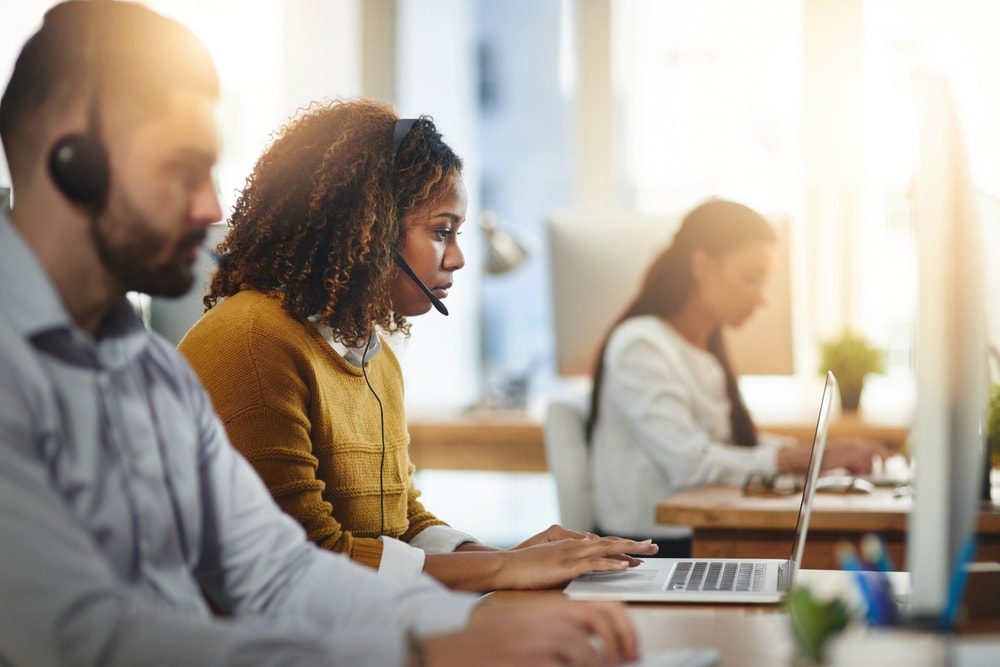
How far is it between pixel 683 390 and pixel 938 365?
1.75 meters

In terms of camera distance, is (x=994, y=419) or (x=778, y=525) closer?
(x=994, y=419)

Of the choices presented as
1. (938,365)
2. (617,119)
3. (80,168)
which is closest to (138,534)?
(80,168)

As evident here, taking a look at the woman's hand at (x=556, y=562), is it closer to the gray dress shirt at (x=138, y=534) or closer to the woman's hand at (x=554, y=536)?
the woman's hand at (x=554, y=536)

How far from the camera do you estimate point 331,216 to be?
153 centimetres

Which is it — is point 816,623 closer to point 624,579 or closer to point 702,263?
point 624,579

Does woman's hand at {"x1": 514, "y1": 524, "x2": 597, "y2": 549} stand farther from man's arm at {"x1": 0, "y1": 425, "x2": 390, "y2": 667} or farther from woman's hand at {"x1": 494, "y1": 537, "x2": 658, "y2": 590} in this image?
man's arm at {"x1": 0, "y1": 425, "x2": 390, "y2": 667}

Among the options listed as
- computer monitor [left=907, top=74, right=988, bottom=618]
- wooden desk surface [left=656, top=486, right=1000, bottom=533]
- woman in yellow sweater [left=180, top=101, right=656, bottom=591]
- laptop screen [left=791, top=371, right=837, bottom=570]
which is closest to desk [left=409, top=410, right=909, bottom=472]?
wooden desk surface [left=656, top=486, right=1000, bottom=533]

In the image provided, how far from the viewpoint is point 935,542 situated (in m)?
0.87

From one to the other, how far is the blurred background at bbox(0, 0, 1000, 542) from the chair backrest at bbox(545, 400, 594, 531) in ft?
4.66

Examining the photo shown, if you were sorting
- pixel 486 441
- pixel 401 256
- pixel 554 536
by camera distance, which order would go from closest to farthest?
pixel 554 536
pixel 401 256
pixel 486 441

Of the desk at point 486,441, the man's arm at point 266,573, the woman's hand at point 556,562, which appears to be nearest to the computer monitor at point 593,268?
the desk at point 486,441

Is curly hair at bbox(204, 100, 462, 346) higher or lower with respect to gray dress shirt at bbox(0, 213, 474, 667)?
higher

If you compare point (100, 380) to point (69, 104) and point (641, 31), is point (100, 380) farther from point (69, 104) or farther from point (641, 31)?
point (641, 31)

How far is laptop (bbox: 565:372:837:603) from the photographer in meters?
1.26
